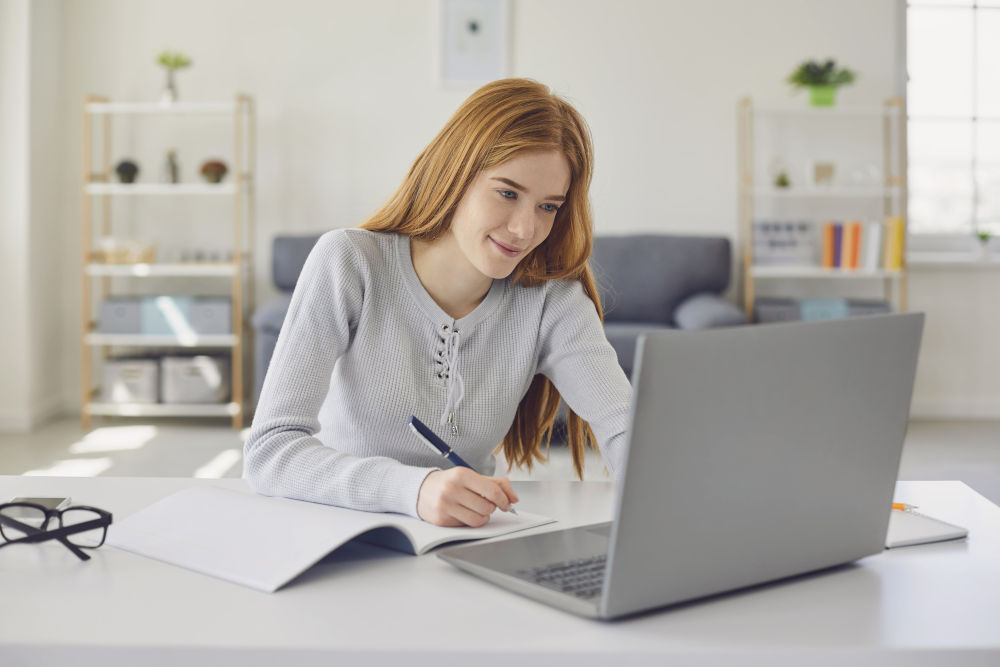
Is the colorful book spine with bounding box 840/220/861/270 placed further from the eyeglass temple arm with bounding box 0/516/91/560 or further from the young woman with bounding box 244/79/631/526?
the eyeglass temple arm with bounding box 0/516/91/560

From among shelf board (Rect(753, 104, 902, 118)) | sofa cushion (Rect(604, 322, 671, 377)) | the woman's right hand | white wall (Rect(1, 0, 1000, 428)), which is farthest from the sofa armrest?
the woman's right hand

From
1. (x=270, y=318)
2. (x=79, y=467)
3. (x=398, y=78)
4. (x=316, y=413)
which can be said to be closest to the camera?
(x=316, y=413)

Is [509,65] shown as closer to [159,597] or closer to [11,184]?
[11,184]

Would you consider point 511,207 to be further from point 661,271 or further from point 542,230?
point 661,271

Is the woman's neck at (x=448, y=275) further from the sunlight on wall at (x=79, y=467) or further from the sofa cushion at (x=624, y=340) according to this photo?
the sunlight on wall at (x=79, y=467)

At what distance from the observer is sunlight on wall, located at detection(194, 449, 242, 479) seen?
10.9 feet

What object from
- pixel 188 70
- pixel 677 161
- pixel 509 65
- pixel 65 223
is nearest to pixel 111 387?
pixel 65 223

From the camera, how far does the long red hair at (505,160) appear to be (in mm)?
1236

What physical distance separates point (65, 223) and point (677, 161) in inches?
112

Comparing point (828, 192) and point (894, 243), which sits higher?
point (828, 192)

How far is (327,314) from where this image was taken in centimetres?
122

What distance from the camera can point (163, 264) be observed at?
4.44m

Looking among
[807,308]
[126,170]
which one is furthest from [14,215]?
[807,308]

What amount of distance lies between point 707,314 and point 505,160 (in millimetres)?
2716
